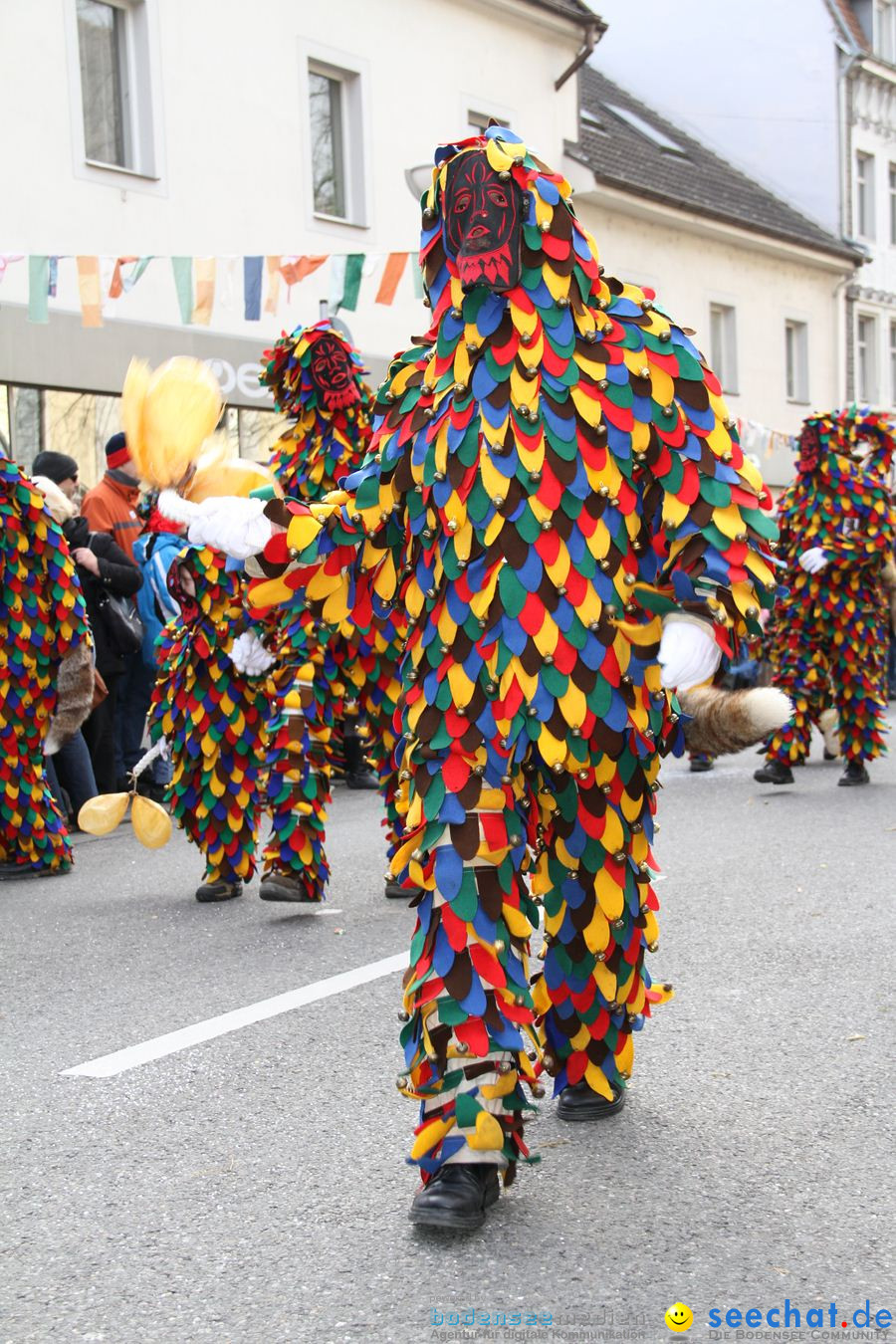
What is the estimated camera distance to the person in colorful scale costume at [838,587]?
9602 millimetres

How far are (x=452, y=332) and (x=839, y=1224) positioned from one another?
1.76m

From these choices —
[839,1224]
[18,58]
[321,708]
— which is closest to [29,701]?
[321,708]

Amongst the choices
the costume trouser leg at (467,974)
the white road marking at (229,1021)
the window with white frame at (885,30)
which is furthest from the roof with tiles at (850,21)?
the costume trouser leg at (467,974)

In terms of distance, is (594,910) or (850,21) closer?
(594,910)

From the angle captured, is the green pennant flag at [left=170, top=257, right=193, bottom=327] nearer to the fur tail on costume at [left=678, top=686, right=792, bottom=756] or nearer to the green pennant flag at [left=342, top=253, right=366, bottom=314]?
the green pennant flag at [left=342, top=253, right=366, bottom=314]

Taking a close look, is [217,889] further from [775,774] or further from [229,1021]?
[775,774]

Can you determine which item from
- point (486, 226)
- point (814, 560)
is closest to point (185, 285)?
point (814, 560)

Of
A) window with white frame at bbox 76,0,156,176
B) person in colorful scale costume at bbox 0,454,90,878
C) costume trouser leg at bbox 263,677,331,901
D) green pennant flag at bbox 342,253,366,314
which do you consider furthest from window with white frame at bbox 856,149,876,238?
costume trouser leg at bbox 263,677,331,901

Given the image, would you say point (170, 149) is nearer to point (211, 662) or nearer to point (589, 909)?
point (211, 662)

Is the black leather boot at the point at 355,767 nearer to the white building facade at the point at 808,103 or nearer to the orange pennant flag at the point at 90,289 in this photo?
the orange pennant flag at the point at 90,289

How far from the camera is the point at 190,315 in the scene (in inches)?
496

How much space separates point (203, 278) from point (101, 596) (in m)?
4.37

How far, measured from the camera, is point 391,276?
13406mm

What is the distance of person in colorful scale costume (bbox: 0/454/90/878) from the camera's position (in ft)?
23.4
